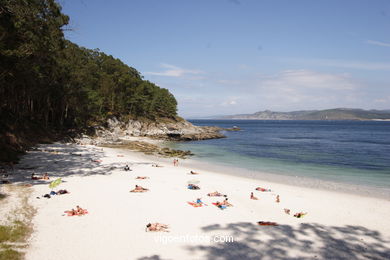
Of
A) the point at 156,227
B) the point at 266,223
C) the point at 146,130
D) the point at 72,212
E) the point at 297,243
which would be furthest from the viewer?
the point at 146,130

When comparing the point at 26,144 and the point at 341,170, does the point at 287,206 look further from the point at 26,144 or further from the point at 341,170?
the point at 26,144

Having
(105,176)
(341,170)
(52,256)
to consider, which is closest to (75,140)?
(105,176)

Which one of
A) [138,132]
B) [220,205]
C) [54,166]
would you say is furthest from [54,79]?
[220,205]

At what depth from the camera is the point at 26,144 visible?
29.4m

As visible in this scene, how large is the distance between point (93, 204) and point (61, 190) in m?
2.98

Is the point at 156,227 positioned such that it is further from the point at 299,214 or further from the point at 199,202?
the point at 299,214

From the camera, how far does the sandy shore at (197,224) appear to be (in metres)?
8.95

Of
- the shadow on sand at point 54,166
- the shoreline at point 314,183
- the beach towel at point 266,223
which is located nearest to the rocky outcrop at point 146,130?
the shadow on sand at point 54,166

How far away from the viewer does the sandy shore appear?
8953 mm

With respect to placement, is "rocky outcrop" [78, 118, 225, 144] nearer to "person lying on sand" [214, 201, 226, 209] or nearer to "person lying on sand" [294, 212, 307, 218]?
"person lying on sand" [214, 201, 226, 209]

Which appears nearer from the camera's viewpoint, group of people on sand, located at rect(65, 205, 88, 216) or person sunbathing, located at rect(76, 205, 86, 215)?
group of people on sand, located at rect(65, 205, 88, 216)

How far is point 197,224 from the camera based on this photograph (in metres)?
11.4

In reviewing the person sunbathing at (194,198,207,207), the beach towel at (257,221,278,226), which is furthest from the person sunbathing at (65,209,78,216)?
the beach towel at (257,221,278,226)

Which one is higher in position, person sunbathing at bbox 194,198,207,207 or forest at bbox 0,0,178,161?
forest at bbox 0,0,178,161
